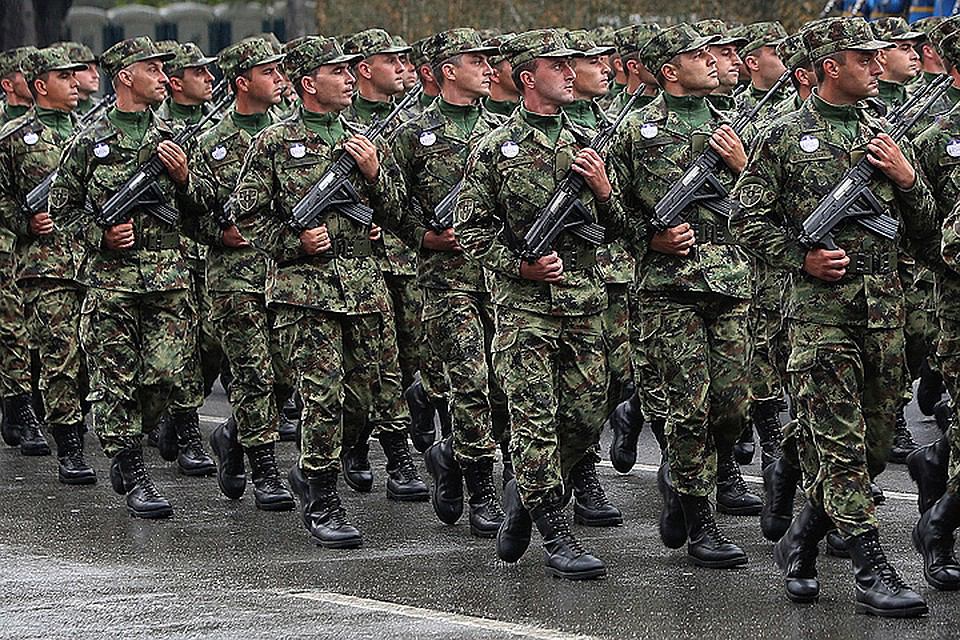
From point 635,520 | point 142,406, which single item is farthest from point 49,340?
point 635,520

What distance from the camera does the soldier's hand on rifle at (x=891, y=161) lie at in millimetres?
7336

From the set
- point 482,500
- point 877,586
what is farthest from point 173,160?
point 877,586

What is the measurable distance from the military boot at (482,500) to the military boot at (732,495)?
1009 mm

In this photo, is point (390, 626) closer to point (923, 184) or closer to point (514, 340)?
point (514, 340)

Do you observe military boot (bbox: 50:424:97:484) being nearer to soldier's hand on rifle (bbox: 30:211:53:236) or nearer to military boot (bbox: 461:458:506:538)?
soldier's hand on rifle (bbox: 30:211:53:236)

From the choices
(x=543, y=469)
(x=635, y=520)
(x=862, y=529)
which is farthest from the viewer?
(x=635, y=520)

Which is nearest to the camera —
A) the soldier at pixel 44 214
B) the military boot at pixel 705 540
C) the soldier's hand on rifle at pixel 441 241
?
the military boot at pixel 705 540

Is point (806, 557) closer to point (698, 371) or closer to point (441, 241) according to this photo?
point (698, 371)

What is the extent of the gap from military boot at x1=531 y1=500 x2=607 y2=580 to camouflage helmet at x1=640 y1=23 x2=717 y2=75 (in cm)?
197

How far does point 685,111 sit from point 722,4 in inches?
628

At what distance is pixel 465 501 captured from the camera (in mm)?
9867

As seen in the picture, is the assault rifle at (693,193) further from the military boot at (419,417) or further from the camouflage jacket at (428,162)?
the military boot at (419,417)

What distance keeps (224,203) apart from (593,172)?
9.20 feet

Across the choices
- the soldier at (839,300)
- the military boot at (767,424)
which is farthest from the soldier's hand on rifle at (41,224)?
the soldier at (839,300)
